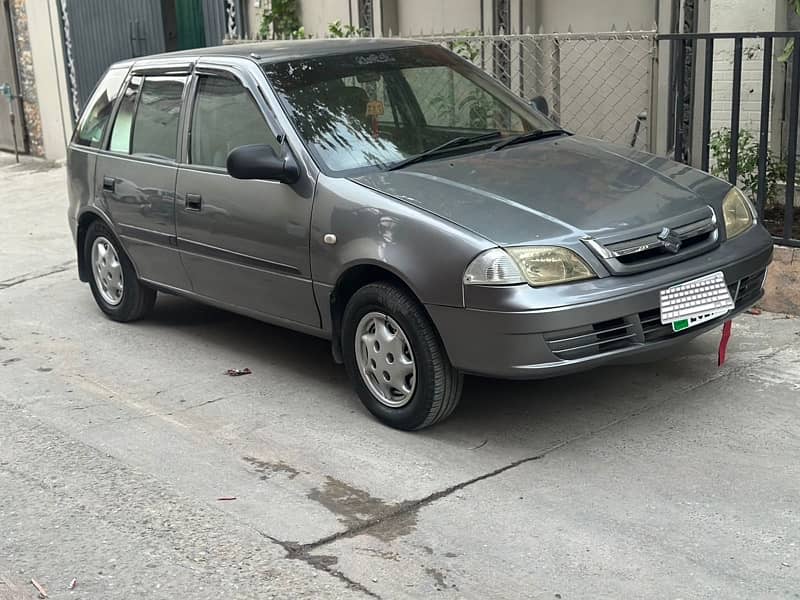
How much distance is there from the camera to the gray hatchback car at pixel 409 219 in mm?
4648

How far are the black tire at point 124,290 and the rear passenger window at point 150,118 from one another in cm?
58

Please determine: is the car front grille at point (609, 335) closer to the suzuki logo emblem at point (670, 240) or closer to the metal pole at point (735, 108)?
the suzuki logo emblem at point (670, 240)

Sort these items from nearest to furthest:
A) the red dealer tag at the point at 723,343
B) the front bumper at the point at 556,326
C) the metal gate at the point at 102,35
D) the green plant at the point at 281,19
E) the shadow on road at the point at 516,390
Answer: the front bumper at the point at 556,326
the shadow on road at the point at 516,390
the red dealer tag at the point at 723,343
the green plant at the point at 281,19
the metal gate at the point at 102,35

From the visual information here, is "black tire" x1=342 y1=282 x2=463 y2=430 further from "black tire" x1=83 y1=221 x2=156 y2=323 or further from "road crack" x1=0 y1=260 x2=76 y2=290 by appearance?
"road crack" x1=0 y1=260 x2=76 y2=290

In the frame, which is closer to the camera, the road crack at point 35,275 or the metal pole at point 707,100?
the metal pole at point 707,100

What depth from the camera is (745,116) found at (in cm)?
820

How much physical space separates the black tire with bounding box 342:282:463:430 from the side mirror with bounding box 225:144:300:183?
2.34 ft

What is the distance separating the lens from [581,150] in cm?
576

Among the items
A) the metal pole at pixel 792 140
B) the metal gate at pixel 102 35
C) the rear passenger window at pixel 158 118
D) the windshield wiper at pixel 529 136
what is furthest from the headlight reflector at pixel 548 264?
the metal gate at pixel 102 35

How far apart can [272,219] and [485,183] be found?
114cm

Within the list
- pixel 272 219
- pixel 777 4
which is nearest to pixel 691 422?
pixel 272 219

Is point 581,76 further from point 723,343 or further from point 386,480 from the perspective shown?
point 386,480

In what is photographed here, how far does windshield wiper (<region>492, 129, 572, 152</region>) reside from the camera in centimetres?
581

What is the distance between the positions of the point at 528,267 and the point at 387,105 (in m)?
1.61
